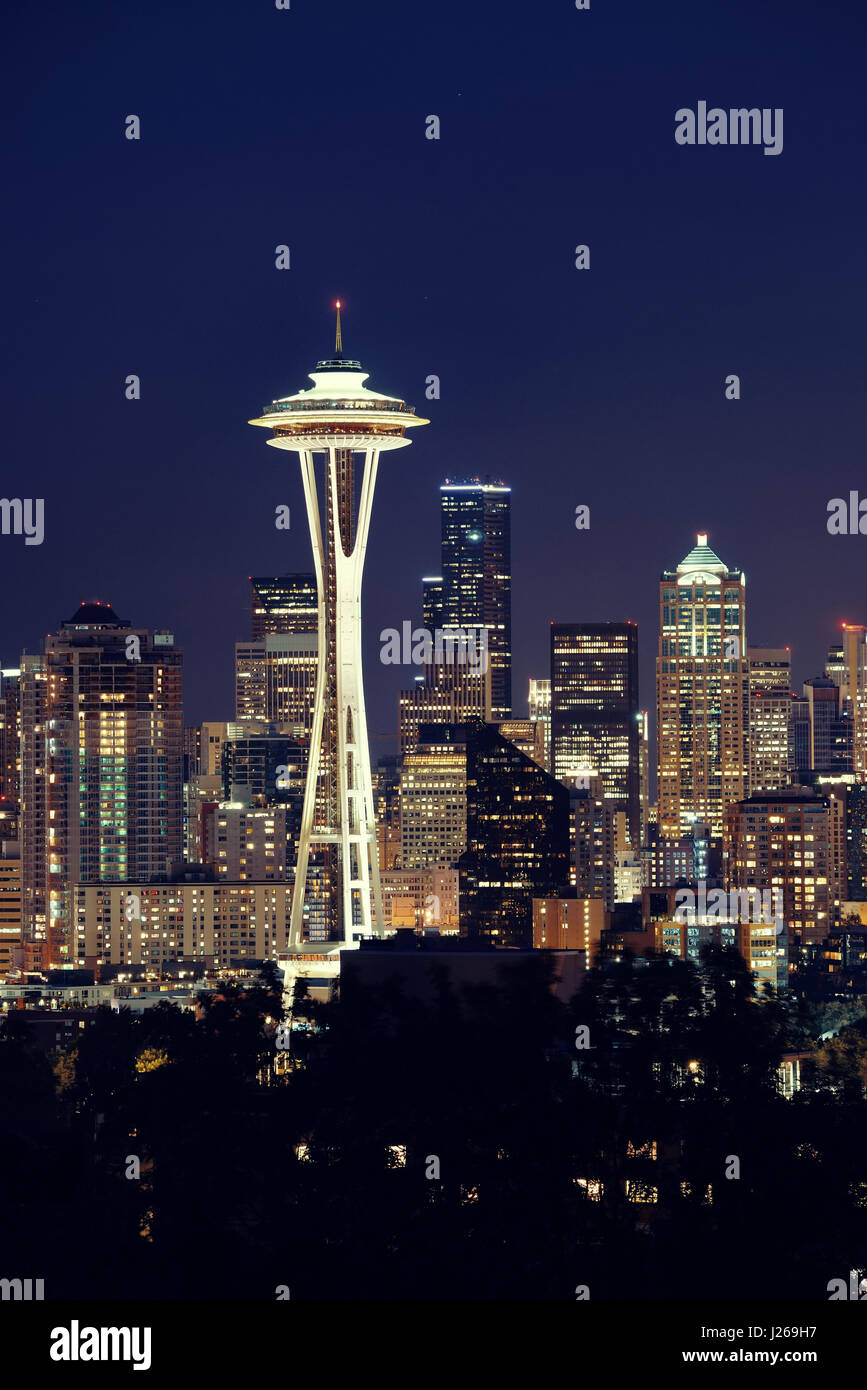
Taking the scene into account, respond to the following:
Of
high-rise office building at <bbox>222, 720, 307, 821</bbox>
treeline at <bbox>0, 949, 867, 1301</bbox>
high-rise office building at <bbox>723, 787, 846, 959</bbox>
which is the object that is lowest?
treeline at <bbox>0, 949, 867, 1301</bbox>

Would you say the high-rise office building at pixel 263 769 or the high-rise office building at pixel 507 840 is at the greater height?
the high-rise office building at pixel 263 769

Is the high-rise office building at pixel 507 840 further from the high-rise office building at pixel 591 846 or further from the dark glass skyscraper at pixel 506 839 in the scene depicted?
the high-rise office building at pixel 591 846

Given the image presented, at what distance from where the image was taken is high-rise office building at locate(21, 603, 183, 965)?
161 metres

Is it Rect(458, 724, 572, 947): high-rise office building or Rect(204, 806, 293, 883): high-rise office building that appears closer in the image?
Rect(458, 724, 572, 947): high-rise office building

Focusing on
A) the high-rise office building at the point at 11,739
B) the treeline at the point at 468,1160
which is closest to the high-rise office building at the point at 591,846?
the high-rise office building at the point at 11,739

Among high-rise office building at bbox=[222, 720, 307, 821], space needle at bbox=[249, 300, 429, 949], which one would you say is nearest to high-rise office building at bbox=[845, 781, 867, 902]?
high-rise office building at bbox=[222, 720, 307, 821]

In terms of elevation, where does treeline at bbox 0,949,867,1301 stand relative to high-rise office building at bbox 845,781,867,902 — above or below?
below

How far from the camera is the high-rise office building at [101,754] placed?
161125 millimetres

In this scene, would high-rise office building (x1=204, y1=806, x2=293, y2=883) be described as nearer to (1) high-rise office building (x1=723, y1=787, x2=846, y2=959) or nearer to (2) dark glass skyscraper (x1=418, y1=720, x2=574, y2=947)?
(2) dark glass skyscraper (x1=418, y1=720, x2=574, y2=947)

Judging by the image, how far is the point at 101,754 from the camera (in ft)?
540

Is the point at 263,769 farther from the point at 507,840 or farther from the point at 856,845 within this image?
the point at 856,845

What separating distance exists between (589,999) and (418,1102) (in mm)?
5245

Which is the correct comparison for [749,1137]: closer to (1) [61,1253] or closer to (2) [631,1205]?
(2) [631,1205]

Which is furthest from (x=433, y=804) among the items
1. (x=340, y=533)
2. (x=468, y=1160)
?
(x=468, y=1160)
